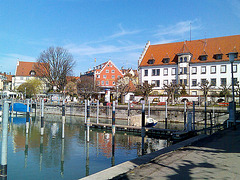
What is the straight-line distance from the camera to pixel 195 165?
27.7 feet

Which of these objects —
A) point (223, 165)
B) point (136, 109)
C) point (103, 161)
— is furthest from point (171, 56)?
point (223, 165)

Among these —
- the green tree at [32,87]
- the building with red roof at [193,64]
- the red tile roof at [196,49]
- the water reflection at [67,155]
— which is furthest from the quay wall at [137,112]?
the green tree at [32,87]

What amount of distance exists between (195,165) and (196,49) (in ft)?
186

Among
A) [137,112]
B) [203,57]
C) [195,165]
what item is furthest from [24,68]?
[195,165]

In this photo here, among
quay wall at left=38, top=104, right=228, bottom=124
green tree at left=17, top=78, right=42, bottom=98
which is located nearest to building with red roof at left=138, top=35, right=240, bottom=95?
quay wall at left=38, top=104, right=228, bottom=124

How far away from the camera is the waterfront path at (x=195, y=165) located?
7.31 m

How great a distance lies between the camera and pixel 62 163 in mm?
15531

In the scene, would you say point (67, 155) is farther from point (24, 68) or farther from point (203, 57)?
point (24, 68)

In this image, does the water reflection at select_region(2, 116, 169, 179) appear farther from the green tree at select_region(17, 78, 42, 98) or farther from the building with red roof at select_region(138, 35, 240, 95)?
the green tree at select_region(17, 78, 42, 98)

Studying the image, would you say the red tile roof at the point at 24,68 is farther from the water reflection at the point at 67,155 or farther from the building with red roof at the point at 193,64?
the water reflection at the point at 67,155

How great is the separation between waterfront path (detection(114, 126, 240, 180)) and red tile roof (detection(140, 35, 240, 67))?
163ft

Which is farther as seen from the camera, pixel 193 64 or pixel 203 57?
pixel 193 64

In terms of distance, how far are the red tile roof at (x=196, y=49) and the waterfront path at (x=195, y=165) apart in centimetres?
4959

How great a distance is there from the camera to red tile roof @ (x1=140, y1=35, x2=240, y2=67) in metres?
57.3
